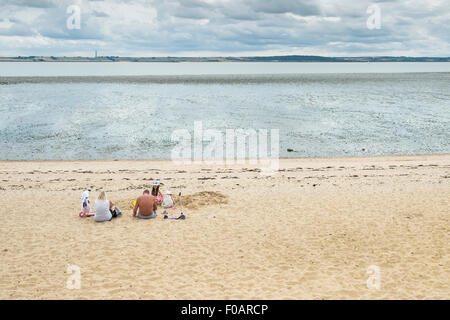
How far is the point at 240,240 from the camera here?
11398mm

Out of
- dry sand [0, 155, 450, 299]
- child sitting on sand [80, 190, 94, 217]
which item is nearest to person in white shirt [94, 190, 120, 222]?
dry sand [0, 155, 450, 299]

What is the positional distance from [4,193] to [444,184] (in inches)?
784

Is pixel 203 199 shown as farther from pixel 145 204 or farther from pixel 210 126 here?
pixel 210 126

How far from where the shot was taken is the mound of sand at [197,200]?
1469 centimetres

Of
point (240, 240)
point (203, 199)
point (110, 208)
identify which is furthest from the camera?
point (203, 199)

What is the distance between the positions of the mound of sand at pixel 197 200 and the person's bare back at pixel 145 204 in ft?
4.51

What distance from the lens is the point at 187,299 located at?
26.4ft

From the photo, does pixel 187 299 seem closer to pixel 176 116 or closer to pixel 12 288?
pixel 12 288

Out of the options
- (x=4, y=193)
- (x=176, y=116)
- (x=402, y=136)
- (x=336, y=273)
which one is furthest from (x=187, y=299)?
(x=176, y=116)

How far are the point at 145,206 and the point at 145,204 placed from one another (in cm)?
7

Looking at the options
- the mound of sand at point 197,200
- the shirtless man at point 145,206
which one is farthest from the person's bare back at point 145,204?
the mound of sand at point 197,200

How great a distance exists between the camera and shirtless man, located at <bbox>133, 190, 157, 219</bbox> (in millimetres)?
12984

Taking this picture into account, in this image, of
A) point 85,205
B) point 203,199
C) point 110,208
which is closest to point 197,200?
point 203,199

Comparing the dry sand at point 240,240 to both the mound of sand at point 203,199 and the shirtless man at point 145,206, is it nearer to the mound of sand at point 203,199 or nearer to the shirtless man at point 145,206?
the mound of sand at point 203,199
